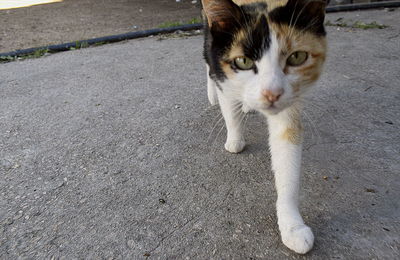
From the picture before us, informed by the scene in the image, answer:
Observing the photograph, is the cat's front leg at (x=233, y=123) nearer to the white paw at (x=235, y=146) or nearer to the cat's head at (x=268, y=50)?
the white paw at (x=235, y=146)

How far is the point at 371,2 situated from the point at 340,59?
11.0ft

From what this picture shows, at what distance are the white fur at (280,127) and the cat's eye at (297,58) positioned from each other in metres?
0.06

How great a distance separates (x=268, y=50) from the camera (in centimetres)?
138

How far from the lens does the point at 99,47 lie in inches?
174

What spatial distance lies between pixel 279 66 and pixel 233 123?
660 millimetres

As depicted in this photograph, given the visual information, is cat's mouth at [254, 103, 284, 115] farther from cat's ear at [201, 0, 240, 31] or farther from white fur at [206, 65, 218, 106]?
white fur at [206, 65, 218, 106]

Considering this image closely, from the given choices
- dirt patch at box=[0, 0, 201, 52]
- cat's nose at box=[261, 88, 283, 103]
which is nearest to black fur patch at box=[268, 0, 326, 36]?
cat's nose at box=[261, 88, 283, 103]

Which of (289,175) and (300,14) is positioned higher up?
(300,14)

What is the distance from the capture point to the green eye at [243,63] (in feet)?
4.76

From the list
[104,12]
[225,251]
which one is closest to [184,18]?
[104,12]

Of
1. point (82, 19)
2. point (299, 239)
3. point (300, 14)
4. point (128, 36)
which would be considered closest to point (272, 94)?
point (300, 14)

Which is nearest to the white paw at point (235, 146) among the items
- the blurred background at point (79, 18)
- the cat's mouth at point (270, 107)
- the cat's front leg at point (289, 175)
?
the cat's front leg at point (289, 175)

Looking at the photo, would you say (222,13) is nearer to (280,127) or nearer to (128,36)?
(280,127)

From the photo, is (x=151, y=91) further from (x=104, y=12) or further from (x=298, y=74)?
(x=104, y=12)
